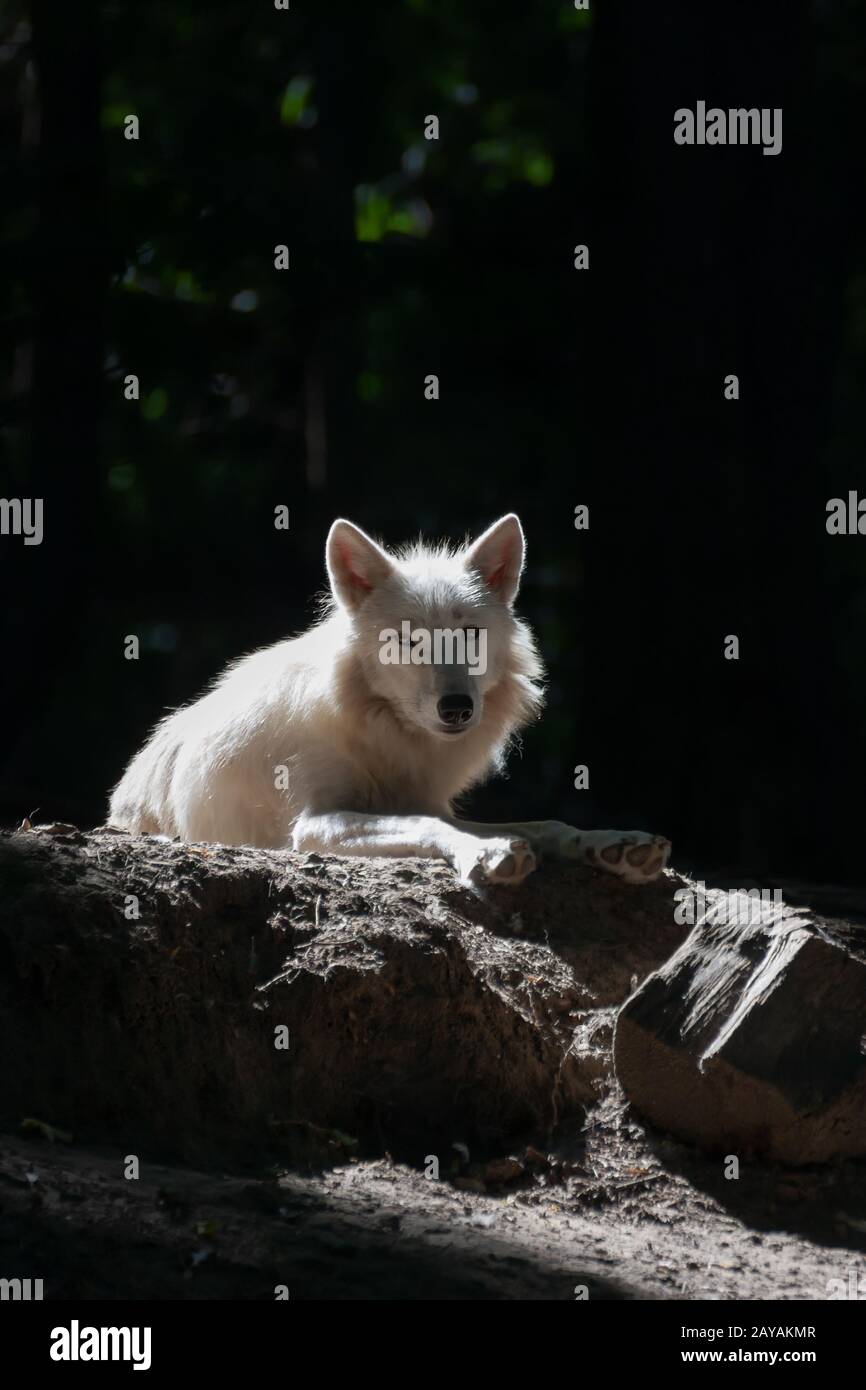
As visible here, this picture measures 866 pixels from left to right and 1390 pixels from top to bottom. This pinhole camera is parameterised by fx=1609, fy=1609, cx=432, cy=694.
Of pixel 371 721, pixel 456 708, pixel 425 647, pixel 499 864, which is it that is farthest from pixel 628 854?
pixel 371 721

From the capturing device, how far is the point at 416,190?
22.9m

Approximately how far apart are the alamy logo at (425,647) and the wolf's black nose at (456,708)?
0.80 feet

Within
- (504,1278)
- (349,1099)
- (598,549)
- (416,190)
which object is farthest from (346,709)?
(416,190)

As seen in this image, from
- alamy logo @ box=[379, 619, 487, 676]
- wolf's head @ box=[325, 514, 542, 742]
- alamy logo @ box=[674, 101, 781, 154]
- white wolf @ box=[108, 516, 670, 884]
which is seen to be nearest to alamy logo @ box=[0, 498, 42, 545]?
white wolf @ box=[108, 516, 670, 884]

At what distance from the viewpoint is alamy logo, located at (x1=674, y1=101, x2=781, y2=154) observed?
13.3 meters

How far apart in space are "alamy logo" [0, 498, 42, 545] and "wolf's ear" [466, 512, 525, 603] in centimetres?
532

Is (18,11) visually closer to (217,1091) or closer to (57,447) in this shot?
(57,447)

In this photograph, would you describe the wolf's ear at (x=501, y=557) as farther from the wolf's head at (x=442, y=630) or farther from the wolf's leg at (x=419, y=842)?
the wolf's leg at (x=419, y=842)

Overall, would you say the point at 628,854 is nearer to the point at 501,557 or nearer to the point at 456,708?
the point at 456,708

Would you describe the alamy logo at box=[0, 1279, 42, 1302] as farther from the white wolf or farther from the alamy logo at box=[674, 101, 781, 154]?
the alamy logo at box=[674, 101, 781, 154]

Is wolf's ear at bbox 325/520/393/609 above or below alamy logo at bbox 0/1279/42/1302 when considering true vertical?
above

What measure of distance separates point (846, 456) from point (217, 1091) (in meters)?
16.0

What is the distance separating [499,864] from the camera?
22.3 feet

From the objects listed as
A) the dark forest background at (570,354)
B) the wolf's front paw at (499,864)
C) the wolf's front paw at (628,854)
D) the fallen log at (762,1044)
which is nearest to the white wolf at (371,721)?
the wolf's front paw at (628,854)
